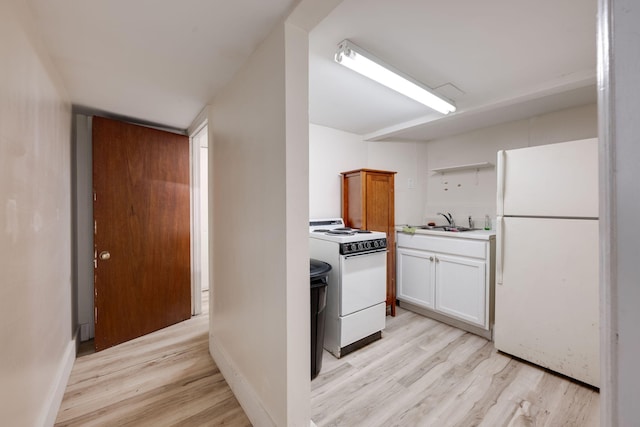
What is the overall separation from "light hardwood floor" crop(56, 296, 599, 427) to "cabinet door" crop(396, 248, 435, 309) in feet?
1.83

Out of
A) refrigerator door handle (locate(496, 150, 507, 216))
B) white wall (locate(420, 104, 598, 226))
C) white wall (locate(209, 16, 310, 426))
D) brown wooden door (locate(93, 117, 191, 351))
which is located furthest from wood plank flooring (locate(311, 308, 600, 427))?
brown wooden door (locate(93, 117, 191, 351))

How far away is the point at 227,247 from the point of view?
1854 mm

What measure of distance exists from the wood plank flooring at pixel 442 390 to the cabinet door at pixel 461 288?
29 centimetres

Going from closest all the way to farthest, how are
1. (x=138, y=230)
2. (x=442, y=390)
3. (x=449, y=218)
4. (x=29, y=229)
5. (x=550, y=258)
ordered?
(x=29, y=229), (x=442, y=390), (x=550, y=258), (x=138, y=230), (x=449, y=218)

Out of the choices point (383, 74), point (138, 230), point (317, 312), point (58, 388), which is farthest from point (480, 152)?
point (58, 388)

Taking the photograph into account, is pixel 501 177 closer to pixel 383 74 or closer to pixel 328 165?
pixel 383 74

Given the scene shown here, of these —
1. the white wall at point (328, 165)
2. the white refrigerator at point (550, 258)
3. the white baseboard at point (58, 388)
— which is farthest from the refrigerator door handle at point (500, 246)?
the white baseboard at point (58, 388)

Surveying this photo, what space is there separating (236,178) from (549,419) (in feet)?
7.86

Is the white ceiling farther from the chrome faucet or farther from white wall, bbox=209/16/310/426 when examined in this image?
the chrome faucet

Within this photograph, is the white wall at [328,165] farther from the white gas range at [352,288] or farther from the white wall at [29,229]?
the white wall at [29,229]

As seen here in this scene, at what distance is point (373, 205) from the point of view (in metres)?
2.91

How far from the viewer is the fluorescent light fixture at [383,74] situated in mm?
1583

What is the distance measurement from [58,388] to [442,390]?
8.10 feet

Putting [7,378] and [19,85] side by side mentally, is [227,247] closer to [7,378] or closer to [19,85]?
[7,378]
